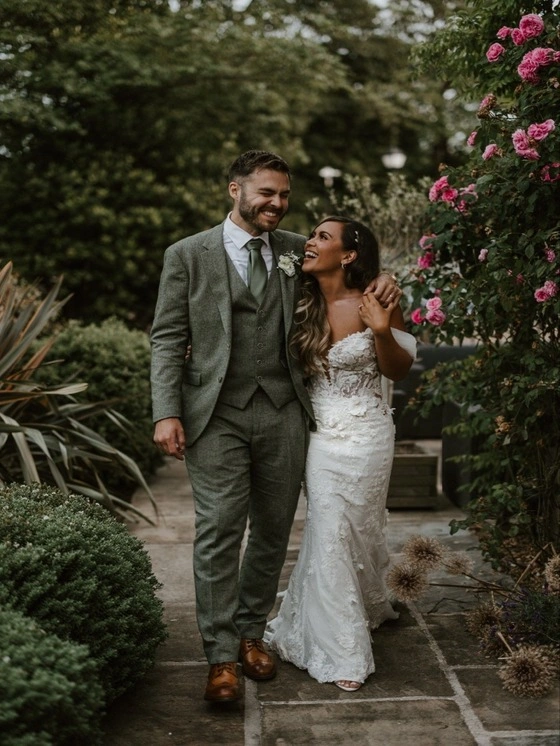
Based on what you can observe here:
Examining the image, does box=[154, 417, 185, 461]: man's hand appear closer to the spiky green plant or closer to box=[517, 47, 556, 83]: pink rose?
the spiky green plant

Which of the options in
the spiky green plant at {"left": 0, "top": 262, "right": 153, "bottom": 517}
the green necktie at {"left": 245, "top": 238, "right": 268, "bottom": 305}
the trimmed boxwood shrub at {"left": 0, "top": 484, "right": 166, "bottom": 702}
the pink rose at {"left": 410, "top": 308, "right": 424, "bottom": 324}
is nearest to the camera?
the trimmed boxwood shrub at {"left": 0, "top": 484, "right": 166, "bottom": 702}

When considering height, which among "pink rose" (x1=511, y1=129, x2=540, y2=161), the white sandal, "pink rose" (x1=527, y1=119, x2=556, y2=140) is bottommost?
the white sandal

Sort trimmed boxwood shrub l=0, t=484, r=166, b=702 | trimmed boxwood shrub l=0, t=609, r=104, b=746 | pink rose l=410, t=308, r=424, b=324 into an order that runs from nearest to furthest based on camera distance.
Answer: trimmed boxwood shrub l=0, t=609, r=104, b=746
trimmed boxwood shrub l=0, t=484, r=166, b=702
pink rose l=410, t=308, r=424, b=324

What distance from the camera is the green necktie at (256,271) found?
3.59m

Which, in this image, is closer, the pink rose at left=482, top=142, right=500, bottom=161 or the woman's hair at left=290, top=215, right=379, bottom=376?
the woman's hair at left=290, top=215, right=379, bottom=376

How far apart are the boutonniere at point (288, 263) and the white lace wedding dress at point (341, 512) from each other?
0.36m

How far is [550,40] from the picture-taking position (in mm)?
3736

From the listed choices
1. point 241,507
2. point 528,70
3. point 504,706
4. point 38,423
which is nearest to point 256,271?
point 241,507

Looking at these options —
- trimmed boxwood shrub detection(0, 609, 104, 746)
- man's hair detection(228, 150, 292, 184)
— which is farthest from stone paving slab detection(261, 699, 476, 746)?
man's hair detection(228, 150, 292, 184)

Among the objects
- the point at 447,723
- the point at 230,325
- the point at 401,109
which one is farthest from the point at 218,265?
the point at 401,109

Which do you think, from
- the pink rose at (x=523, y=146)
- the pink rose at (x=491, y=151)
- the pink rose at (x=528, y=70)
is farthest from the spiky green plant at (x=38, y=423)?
the pink rose at (x=528, y=70)

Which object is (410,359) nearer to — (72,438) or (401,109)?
(72,438)

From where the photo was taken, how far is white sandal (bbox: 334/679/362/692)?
3.51 meters

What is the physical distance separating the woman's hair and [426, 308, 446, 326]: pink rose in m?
0.73
